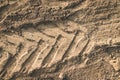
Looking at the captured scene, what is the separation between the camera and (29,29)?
191cm

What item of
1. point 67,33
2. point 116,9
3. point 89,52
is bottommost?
point 89,52

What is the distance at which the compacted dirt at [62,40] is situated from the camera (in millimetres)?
1853

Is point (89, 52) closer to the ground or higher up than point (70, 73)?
higher up

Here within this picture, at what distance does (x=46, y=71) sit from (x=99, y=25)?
58cm

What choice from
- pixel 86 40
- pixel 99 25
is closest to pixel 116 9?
pixel 99 25

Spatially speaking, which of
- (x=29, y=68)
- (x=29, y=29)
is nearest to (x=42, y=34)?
(x=29, y=29)

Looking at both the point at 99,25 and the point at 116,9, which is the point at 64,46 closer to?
the point at 99,25

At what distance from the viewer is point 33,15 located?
Answer: 1.90 metres

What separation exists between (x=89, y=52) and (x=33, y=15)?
56cm

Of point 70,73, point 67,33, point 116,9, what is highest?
point 116,9

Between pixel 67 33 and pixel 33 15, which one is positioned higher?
pixel 33 15

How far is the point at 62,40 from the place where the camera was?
188 cm

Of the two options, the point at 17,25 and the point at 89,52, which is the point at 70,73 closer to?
the point at 89,52

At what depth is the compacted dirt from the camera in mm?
1853
